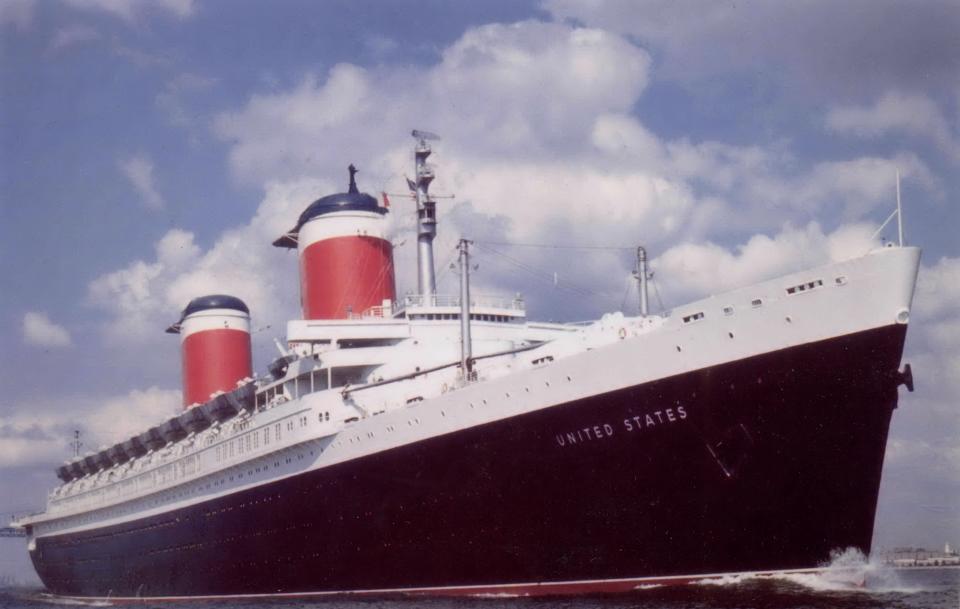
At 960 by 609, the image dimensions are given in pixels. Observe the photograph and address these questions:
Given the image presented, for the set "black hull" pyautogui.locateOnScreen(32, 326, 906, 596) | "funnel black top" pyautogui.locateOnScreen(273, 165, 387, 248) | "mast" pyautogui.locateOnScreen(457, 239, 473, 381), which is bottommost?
"black hull" pyautogui.locateOnScreen(32, 326, 906, 596)

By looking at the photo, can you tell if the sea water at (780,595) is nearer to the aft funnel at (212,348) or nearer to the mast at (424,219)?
the mast at (424,219)

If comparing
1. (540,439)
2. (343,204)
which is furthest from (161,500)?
(540,439)

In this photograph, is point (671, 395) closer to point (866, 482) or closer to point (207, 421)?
point (866, 482)

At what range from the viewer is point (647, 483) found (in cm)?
1981

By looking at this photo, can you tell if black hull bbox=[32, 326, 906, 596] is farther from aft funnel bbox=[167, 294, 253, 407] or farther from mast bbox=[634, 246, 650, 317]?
aft funnel bbox=[167, 294, 253, 407]

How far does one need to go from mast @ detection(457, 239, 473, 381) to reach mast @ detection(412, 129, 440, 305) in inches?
225

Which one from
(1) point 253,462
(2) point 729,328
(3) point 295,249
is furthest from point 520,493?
(3) point 295,249

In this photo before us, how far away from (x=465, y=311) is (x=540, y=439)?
448 cm

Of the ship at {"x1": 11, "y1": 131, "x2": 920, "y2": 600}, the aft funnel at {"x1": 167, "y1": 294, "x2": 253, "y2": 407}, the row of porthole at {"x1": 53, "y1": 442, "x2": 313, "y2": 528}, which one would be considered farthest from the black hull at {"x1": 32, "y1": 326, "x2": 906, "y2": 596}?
the aft funnel at {"x1": 167, "y1": 294, "x2": 253, "y2": 407}

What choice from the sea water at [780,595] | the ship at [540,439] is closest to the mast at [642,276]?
the ship at [540,439]

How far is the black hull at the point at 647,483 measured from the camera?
61.1 ft

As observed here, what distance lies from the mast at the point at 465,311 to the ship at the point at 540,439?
64 mm

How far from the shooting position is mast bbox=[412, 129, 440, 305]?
31141 millimetres

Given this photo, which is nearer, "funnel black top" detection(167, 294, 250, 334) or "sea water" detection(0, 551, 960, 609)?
"sea water" detection(0, 551, 960, 609)
